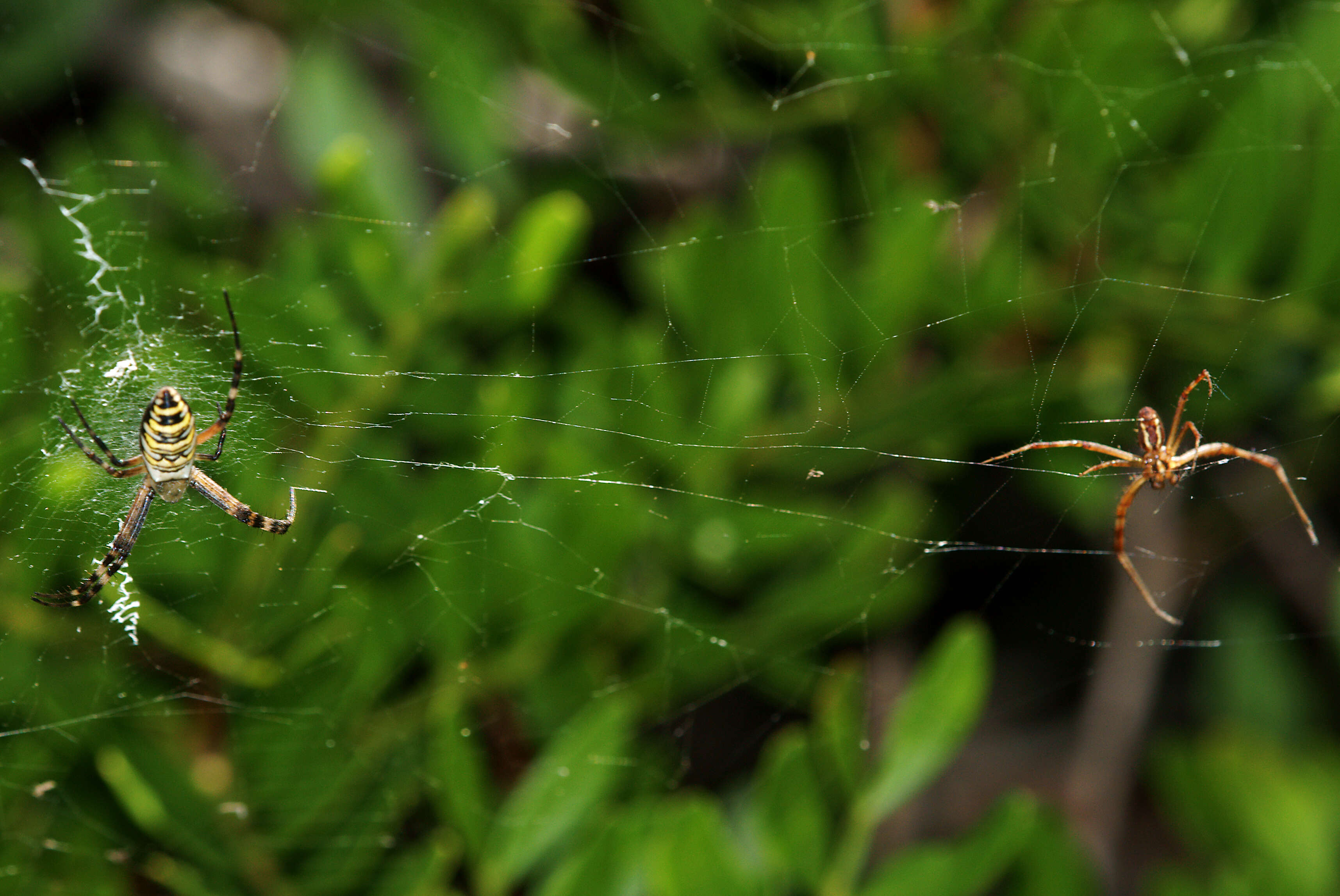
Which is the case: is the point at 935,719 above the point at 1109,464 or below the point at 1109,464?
below

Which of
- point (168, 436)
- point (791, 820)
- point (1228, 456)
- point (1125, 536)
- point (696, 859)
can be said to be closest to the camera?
point (696, 859)

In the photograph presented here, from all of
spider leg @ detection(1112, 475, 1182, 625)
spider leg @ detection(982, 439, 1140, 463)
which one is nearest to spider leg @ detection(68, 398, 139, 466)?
spider leg @ detection(982, 439, 1140, 463)

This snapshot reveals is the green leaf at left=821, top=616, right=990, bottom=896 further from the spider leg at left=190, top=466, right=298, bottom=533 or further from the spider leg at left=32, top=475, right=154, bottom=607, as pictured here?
the spider leg at left=32, top=475, right=154, bottom=607

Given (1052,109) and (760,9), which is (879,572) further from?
(760,9)

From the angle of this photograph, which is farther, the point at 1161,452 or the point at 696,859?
the point at 1161,452

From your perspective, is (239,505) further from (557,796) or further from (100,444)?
(557,796)

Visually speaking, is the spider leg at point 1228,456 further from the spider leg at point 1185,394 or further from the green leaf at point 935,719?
the green leaf at point 935,719

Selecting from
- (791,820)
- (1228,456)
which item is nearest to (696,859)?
(791,820)

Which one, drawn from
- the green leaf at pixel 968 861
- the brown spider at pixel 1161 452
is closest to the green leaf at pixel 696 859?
the green leaf at pixel 968 861
